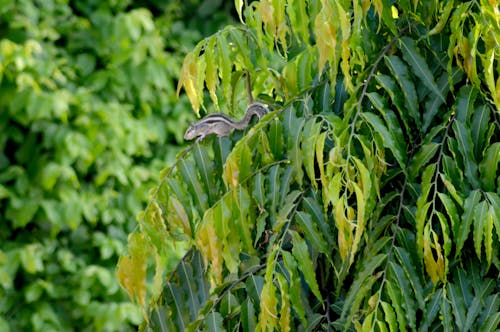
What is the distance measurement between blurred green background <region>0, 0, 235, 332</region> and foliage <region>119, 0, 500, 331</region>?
180 cm

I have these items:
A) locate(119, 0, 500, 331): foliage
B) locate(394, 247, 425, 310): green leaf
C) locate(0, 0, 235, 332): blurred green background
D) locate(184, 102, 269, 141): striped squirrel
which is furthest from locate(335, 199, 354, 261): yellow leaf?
locate(0, 0, 235, 332): blurred green background

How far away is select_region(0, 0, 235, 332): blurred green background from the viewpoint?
309cm

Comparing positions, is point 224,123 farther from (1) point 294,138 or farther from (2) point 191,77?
(1) point 294,138

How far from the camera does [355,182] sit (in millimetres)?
1157

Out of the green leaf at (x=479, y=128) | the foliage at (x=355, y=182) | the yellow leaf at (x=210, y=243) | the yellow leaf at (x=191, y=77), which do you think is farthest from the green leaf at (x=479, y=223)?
the yellow leaf at (x=191, y=77)

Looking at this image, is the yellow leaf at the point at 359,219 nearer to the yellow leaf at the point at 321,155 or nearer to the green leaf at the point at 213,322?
the yellow leaf at the point at 321,155

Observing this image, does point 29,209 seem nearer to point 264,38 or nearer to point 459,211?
point 264,38

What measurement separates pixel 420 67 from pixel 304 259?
292 millimetres

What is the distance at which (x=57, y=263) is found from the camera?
10.5 ft

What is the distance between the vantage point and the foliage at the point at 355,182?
3.77ft

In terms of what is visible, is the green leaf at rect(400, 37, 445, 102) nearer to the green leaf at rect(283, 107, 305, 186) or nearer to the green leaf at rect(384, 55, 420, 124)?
the green leaf at rect(384, 55, 420, 124)

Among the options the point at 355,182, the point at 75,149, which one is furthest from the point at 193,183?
the point at 75,149

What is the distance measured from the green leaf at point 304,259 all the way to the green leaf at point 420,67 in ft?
0.85

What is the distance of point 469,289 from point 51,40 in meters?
2.34
